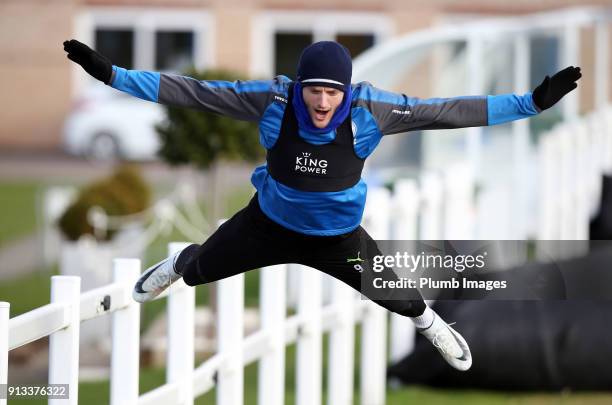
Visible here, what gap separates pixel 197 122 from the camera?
12.5 metres

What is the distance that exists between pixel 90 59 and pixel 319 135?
0.84 meters

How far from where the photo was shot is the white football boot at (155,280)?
5.16 metres

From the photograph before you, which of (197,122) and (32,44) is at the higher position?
(32,44)

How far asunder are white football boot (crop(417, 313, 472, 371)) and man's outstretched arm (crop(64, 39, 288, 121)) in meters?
1.24

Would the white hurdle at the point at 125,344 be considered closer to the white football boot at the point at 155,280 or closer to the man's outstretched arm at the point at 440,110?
the white football boot at the point at 155,280

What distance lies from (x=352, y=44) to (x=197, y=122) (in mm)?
22201

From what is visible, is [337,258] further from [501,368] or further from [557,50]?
[557,50]

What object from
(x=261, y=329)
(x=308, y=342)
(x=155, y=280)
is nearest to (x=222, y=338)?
(x=261, y=329)

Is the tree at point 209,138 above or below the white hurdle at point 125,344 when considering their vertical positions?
above

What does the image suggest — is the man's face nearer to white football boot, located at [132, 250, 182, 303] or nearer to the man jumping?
the man jumping

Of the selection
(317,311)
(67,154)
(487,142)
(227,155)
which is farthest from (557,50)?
(67,154)

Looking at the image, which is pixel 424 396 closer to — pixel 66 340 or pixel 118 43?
pixel 66 340

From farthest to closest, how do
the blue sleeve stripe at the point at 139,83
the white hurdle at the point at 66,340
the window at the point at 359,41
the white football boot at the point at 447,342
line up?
1. the window at the point at 359,41
2. the white football boot at the point at 447,342
3. the blue sleeve stripe at the point at 139,83
4. the white hurdle at the point at 66,340

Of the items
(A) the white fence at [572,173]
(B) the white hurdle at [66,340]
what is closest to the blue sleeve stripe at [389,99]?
(B) the white hurdle at [66,340]
